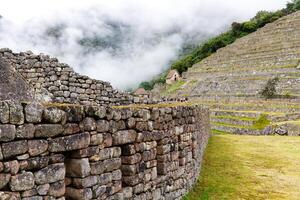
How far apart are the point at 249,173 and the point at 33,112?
8234 millimetres

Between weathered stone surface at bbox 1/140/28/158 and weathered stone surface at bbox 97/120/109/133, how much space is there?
1.43 m

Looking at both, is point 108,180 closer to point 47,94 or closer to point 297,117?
point 47,94

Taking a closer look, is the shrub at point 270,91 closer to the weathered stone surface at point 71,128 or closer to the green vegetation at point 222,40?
the weathered stone surface at point 71,128

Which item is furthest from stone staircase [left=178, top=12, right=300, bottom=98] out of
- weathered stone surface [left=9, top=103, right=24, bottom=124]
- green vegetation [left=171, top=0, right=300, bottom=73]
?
weathered stone surface [left=9, top=103, right=24, bottom=124]

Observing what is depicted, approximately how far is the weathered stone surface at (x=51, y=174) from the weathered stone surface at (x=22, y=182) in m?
0.11

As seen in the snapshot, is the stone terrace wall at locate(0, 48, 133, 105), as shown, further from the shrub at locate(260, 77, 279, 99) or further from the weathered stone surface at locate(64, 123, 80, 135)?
the shrub at locate(260, 77, 279, 99)

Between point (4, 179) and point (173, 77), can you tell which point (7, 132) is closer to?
point (4, 179)

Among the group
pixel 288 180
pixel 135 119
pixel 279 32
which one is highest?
pixel 279 32

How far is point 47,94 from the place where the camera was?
10969 mm

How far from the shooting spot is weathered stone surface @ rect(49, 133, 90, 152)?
16.5 ft

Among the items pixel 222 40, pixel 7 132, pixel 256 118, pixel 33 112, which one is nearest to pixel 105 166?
pixel 33 112

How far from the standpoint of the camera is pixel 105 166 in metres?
6.09

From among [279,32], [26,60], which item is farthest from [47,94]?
[279,32]

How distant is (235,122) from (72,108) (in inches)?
1027
